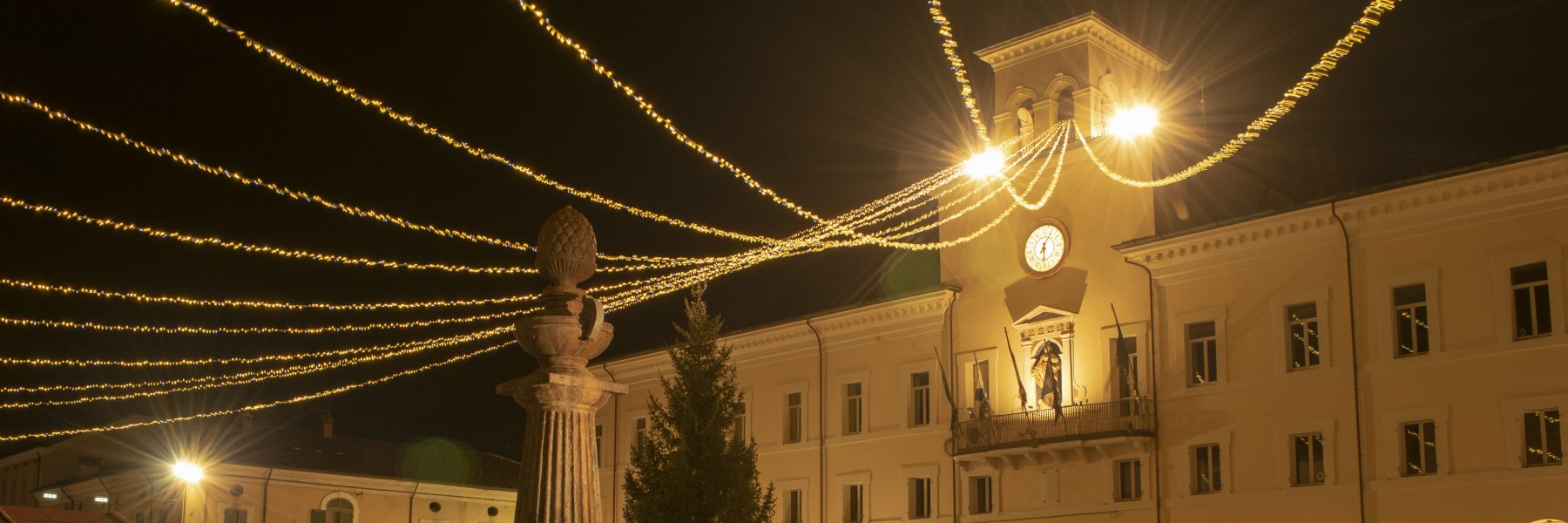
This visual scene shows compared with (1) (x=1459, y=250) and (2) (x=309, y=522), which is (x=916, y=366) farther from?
(2) (x=309, y=522)

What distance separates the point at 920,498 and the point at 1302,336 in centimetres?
1056

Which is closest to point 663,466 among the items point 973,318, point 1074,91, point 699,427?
point 699,427

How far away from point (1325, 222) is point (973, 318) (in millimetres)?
9163

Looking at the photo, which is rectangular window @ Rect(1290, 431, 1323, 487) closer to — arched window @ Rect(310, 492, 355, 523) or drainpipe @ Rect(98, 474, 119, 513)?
arched window @ Rect(310, 492, 355, 523)

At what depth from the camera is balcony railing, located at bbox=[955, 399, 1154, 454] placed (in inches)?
1267

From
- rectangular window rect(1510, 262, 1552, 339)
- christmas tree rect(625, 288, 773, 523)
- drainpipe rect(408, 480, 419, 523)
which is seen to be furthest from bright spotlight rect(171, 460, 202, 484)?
rectangular window rect(1510, 262, 1552, 339)

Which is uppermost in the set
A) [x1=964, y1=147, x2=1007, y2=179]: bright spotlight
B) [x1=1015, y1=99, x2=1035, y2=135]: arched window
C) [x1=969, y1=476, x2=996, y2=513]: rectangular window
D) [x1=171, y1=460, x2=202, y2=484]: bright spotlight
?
[x1=1015, y1=99, x2=1035, y2=135]: arched window

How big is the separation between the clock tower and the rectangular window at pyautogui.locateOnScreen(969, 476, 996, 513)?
1532mm

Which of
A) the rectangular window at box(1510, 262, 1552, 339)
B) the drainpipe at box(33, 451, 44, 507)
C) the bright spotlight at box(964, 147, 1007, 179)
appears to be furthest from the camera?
the drainpipe at box(33, 451, 44, 507)

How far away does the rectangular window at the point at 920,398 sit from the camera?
37.5 meters

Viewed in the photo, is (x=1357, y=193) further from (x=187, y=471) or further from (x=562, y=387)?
(x=187, y=471)

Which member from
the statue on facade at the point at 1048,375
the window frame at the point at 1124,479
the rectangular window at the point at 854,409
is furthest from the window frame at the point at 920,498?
the window frame at the point at 1124,479

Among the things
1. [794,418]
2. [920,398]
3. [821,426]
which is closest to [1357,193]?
[920,398]

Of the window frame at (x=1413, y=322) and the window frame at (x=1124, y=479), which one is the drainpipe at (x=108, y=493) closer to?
the window frame at (x=1124, y=479)
